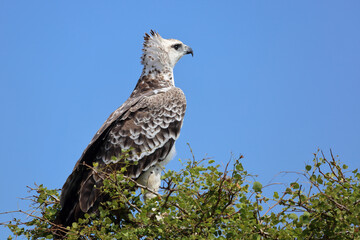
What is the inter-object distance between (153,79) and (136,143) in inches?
65.6

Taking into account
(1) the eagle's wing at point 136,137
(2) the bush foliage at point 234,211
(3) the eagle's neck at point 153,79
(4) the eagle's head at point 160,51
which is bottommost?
(2) the bush foliage at point 234,211

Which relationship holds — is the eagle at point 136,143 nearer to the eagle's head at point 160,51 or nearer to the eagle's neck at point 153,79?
the eagle's neck at point 153,79

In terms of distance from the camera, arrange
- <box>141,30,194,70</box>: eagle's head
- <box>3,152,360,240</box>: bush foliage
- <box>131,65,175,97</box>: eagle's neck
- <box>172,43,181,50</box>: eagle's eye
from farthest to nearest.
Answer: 1. <box>172,43,181,50</box>: eagle's eye
2. <box>141,30,194,70</box>: eagle's head
3. <box>131,65,175,97</box>: eagle's neck
4. <box>3,152,360,240</box>: bush foliage

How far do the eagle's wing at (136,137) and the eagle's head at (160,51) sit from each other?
836mm

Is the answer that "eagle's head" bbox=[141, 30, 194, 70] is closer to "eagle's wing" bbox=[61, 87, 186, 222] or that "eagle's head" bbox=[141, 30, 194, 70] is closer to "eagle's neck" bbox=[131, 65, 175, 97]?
"eagle's neck" bbox=[131, 65, 175, 97]

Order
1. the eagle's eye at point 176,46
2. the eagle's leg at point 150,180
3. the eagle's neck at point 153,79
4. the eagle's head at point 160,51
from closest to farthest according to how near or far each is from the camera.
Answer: the eagle's leg at point 150,180
the eagle's neck at point 153,79
the eagle's head at point 160,51
the eagle's eye at point 176,46

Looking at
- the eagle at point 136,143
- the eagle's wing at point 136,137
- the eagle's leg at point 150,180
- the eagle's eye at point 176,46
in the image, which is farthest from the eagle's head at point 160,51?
the eagle's leg at point 150,180

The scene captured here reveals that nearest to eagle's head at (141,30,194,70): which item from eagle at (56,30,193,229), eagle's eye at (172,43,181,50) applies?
eagle's eye at (172,43,181,50)

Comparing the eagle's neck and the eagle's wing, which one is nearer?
the eagle's wing

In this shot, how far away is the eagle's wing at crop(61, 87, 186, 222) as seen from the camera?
23.0 feet

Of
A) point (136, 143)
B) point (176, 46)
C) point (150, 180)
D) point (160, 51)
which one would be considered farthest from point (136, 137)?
point (176, 46)

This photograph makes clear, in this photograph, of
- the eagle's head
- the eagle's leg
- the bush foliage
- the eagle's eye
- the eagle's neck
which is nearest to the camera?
the bush foliage

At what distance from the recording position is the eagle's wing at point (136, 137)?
275 inches

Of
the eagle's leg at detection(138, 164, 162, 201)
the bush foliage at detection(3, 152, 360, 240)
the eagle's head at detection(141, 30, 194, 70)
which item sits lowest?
the bush foliage at detection(3, 152, 360, 240)
